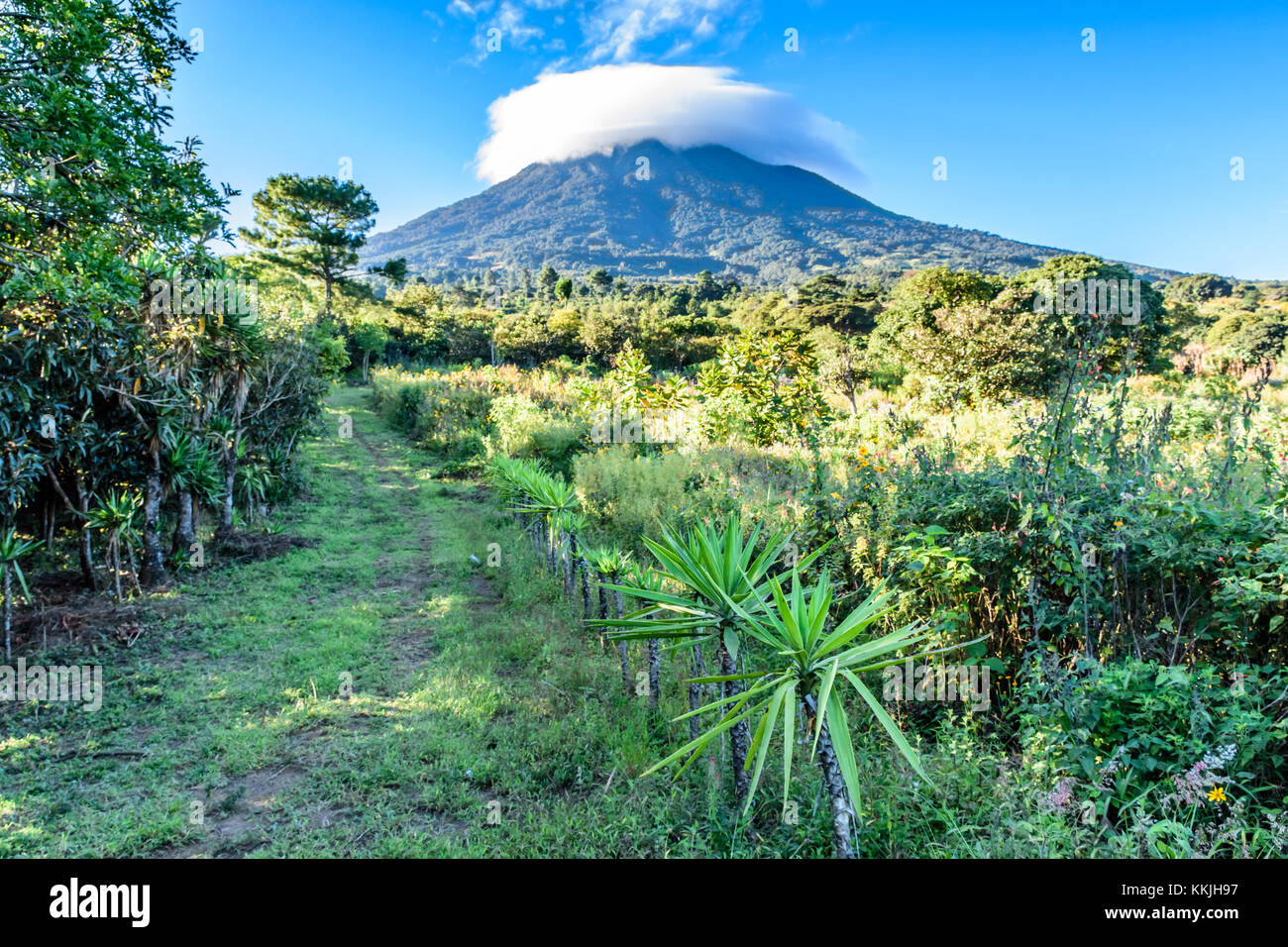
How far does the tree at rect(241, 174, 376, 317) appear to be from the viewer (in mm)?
29609

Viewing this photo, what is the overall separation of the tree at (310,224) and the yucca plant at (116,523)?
88.6 ft

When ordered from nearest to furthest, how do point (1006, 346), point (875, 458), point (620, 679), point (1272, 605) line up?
1. point (1272, 605)
2. point (620, 679)
3. point (875, 458)
4. point (1006, 346)

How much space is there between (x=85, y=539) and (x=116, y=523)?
34cm

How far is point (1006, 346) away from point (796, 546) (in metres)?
14.5

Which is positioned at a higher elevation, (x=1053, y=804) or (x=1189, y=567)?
(x=1189, y=567)

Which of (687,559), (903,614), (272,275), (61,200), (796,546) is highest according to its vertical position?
(272,275)

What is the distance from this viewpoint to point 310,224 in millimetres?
30375

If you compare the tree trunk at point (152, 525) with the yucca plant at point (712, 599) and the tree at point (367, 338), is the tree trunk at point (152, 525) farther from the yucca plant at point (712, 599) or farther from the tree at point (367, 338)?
the tree at point (367, 338)

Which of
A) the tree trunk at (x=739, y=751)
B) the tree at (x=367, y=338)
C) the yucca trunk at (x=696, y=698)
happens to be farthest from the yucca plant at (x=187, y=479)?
the tree at (x=367, y=338)

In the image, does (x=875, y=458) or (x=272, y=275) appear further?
(x=272, y=275)

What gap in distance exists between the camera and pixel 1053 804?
7.66ft

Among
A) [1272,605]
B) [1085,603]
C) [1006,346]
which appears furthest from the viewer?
[1006,346]

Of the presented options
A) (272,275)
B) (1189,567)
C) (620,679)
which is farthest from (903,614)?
(272,275)

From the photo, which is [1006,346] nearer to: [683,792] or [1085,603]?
[1085,603]
